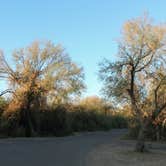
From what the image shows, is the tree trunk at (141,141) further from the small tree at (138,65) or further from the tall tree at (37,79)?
the tall tree at (37,79)

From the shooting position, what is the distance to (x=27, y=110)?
56.2 meters

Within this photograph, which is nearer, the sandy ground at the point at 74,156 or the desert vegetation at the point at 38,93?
the sandy ground at the point at 74,156

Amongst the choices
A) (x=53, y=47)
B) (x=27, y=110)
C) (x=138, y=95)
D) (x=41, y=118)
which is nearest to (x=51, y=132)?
(x=41, y=118)

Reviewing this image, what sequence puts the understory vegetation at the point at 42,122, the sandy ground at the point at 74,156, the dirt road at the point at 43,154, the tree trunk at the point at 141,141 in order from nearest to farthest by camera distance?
the dirt road at the point at 43,154, the sandy ground at the point at 74,156, the tree trunk at the point at 141,141, the understory vegetation at the point at 42,122

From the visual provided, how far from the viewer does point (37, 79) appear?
188ft

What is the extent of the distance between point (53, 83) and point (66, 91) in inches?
120

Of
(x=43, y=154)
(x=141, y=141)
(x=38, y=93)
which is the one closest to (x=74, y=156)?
(x=43, y=154)

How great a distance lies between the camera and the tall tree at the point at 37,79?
55.8 meters

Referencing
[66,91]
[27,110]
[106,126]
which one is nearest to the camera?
[27,110]

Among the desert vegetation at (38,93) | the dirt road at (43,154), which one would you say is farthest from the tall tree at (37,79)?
the dirt road at (43,154)

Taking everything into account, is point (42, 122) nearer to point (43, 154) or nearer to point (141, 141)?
point (141, 141)

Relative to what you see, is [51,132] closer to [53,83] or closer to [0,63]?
[53,83]

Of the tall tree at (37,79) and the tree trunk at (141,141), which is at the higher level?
the tall tree at (37,79)

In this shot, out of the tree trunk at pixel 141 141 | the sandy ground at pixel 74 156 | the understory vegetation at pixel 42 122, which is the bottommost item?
the sandy ground at pixel 74 156
